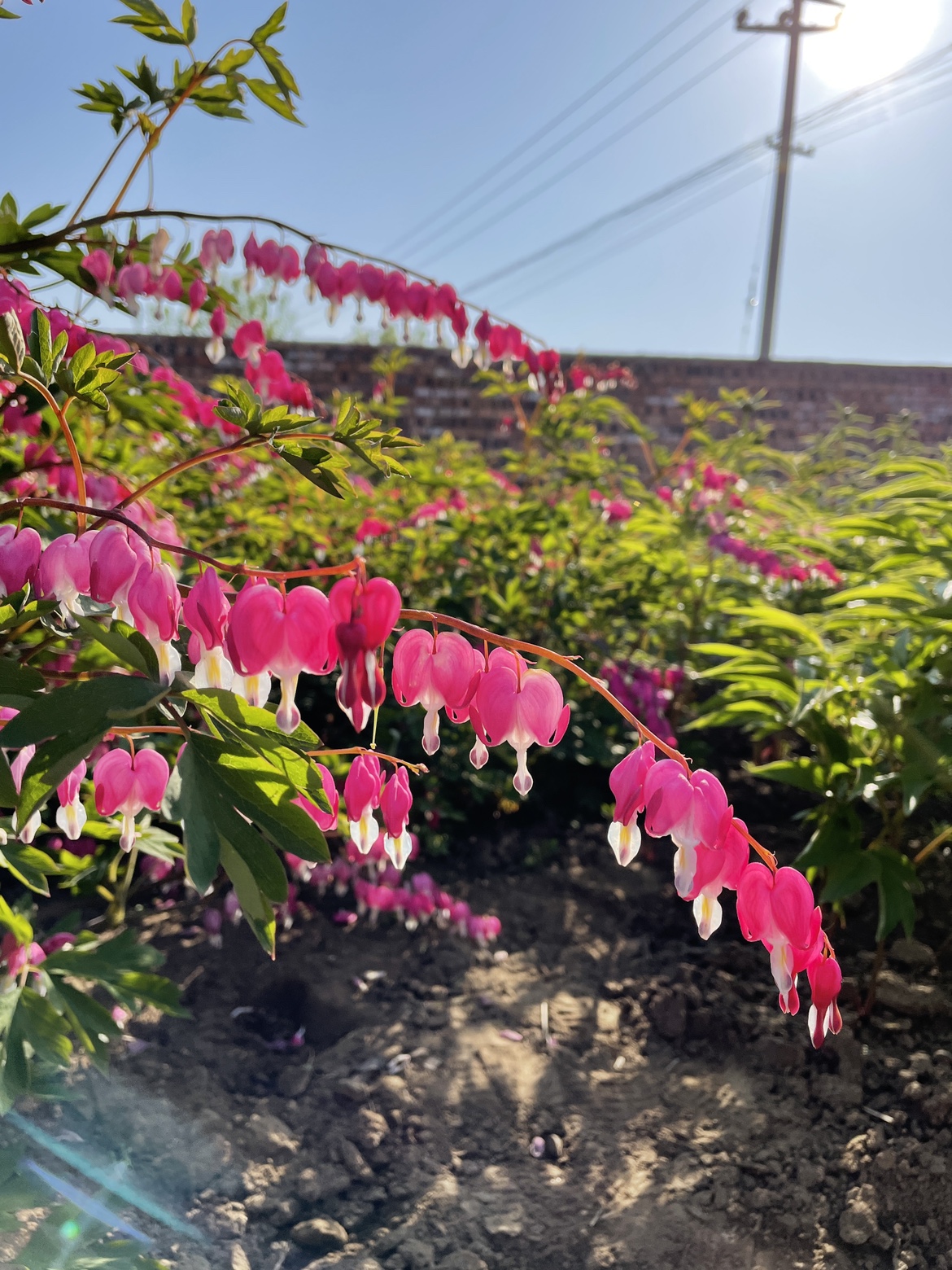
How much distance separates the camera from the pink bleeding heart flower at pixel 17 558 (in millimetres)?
835

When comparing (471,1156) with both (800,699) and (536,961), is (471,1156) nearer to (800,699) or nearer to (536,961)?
(536,961)

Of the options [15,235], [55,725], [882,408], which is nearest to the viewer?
[55,725]

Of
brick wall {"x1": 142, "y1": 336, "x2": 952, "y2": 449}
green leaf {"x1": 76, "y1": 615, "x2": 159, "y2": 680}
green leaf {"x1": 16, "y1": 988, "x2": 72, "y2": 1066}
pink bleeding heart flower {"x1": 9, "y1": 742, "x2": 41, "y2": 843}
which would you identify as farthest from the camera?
brick wall {"x1": 142, "y1": 336, "x2": 952, "y2": 449}

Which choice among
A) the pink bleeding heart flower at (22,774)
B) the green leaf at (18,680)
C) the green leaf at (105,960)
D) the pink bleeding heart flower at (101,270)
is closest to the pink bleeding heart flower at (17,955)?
the green leaf at (105,960)

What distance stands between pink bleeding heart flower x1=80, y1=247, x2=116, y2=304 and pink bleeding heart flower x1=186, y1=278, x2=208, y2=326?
22 cm

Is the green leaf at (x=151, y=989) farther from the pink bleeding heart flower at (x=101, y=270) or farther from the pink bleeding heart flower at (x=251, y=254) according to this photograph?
the pink bleeding heart flower at (x=251, y=254)

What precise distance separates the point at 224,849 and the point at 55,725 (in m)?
0.18

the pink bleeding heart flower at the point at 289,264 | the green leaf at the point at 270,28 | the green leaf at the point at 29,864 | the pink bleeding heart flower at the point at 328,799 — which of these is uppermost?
the green leaf at the point at 270,28

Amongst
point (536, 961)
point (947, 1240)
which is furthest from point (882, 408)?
point (947, 1240)

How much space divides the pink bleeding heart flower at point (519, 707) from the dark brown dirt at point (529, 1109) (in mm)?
1222

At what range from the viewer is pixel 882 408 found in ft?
27.9

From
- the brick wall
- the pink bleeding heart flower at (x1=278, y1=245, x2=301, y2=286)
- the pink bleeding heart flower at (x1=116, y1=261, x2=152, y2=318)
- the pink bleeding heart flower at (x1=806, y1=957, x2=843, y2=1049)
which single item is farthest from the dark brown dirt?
the brick wall

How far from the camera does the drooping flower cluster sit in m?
0.77

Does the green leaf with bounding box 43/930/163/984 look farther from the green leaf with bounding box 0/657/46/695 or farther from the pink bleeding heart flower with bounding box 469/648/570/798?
the pink bleeding heart flower with bounding box 469/648/570/798
